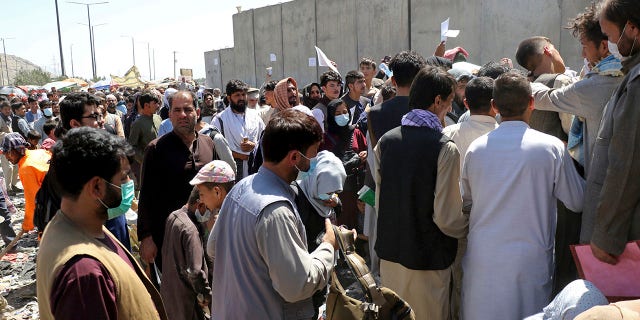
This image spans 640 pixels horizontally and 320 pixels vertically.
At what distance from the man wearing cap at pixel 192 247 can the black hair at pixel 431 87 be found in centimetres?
137

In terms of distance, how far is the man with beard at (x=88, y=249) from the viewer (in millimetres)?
1682

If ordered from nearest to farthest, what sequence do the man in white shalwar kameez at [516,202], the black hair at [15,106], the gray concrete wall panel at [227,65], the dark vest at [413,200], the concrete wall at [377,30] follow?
the man in white shalwar kameez at [516,202], the dark vest at [413,200], the black hair at [15,106], the concrete wall at [377,30], the gray concrete wall panel at [227,65]

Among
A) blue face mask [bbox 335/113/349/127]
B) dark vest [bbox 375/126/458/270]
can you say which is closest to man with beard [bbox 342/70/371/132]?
blue face mask [bbox 335/113/349/127]

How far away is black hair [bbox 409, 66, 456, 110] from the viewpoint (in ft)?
10.9

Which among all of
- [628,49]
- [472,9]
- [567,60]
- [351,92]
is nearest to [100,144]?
[628,49]

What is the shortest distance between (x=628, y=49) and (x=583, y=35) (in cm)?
80

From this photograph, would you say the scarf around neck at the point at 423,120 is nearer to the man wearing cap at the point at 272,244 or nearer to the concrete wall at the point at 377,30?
the man wearing cap at the point at 272,244

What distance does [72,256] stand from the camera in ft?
5.68

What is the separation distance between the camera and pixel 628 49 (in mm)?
2418

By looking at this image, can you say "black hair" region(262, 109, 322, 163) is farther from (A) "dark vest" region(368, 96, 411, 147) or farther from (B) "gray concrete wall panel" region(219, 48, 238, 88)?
(B) "gray concrete wall panel" region(219, 48, 238, 88)

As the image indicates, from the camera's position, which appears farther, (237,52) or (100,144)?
(237,52)

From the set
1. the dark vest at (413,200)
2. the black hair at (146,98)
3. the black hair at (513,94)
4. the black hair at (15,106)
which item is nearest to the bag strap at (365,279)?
the dark vest at (413,200)

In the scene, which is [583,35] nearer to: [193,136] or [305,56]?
[193,136]

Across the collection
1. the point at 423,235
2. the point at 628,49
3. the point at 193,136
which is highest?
the point at 628,49
